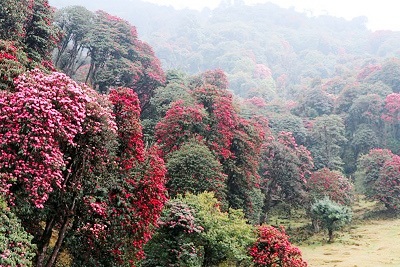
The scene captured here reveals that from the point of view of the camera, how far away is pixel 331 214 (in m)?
29.5

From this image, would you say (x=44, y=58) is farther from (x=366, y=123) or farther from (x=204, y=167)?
(x=366, y=123)

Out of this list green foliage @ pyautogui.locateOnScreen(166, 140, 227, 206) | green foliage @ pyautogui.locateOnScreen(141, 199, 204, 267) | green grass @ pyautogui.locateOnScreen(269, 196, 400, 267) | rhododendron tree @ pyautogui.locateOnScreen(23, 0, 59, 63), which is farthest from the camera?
green grass @ pyautogui.locateOnScreen(269, 196, 400, 267)

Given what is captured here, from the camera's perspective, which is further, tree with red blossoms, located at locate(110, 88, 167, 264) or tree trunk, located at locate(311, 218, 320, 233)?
tree trunk, located at locate(311, 218, 320, 233)

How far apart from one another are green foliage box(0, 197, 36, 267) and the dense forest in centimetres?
3

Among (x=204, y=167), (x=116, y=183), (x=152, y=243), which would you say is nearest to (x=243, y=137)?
(x=204, y=167)

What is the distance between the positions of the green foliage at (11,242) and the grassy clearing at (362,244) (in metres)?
19.3

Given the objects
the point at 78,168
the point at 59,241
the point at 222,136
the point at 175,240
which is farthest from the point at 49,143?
the point at 222,136

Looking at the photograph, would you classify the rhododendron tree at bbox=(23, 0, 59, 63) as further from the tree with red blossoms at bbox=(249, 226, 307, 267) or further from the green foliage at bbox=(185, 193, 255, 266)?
the tree with red blossoms at bbox=(249, 226, 307, 267)

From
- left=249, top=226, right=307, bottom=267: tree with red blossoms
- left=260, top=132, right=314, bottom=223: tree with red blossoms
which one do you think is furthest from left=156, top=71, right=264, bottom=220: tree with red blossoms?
left=260, top=132, right=314, bottom=223: tree with red blossoms

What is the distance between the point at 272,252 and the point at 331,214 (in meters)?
14.8

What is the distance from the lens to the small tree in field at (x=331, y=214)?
97.0 feet

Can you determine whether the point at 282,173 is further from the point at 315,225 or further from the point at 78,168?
the point at 78,168

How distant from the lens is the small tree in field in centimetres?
2956

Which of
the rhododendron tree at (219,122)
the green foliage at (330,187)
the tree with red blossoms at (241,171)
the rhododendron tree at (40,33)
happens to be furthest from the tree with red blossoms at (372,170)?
the rhododendron tree at (40,33)
